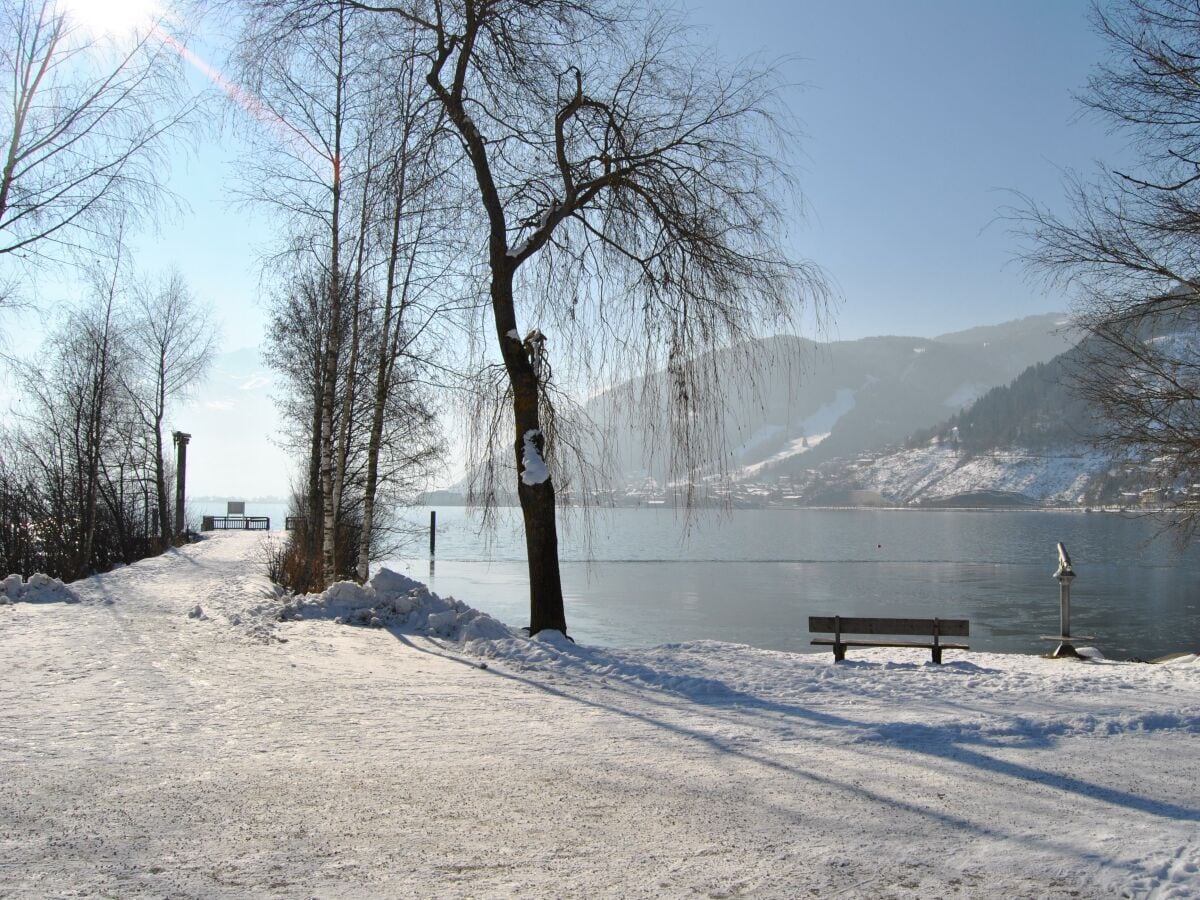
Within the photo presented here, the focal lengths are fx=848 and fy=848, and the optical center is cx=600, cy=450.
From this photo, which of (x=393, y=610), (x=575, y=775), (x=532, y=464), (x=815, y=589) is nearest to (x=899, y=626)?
(x=532, y=464)

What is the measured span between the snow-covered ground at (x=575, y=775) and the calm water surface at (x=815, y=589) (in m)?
3.23

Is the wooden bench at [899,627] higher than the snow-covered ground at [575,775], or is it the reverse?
the snow-covered ground at [575,775]

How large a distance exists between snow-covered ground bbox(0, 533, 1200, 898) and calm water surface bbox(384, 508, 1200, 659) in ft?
10.6

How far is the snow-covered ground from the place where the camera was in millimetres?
3613

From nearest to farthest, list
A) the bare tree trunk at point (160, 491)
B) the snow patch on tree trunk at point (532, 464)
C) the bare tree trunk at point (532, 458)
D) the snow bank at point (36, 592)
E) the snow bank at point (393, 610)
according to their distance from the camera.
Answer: the snow patch on tree trunk at point (532, 464)
the bare tree trunk at point (532, 458)
the snow bank at point (393, 610)
the snow bank at point (36, 592)
the bare tree trunk at point (160, 491)

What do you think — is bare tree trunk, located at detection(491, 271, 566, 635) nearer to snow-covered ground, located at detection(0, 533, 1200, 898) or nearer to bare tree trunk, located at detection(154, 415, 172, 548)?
snow-covered ground, located at detection(0, 533, 1200, 898)

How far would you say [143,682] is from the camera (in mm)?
6988

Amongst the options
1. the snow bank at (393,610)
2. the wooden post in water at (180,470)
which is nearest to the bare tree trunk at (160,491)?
the wooden post in water at (180,470)

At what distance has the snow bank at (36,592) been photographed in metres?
12.0

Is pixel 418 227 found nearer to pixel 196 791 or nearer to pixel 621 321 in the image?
pixel 621 321

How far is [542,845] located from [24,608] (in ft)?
33.4

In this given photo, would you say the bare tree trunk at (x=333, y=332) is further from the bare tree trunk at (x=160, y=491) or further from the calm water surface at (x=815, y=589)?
the bare tree trunk at (x=160, y=491)

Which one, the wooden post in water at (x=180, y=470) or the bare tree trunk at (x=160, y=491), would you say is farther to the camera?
the wooden post in water at (x=180, y=470)

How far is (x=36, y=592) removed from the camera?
1228cm
